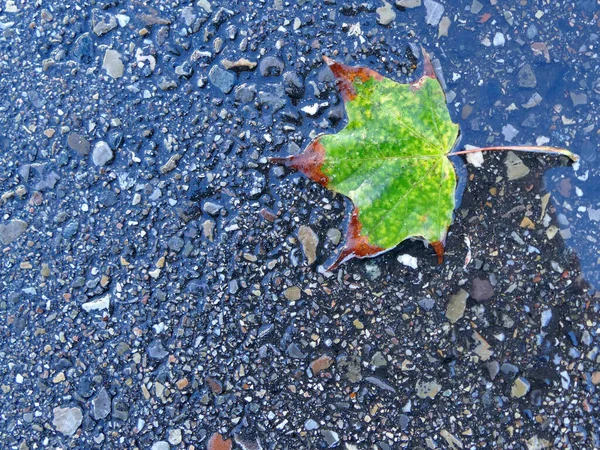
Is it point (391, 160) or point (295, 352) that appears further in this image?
point (295, 352)

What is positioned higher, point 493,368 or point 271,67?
point 271,67

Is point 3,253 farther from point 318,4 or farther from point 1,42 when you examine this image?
point 318,4

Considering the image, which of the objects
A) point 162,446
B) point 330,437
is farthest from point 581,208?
point 162,446

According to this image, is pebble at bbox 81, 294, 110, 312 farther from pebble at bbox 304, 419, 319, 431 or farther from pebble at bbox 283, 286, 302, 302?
pebble at bbox 304, 419, 319, 431

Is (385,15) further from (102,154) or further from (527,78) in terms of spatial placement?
(102,154)

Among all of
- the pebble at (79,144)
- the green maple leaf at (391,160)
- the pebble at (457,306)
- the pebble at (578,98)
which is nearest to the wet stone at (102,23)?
the pebble at (79,144)

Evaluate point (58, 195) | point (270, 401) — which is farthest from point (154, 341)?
point (58, 195)

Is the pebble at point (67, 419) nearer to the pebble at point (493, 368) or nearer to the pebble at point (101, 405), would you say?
the pebble at point (101, 405)
